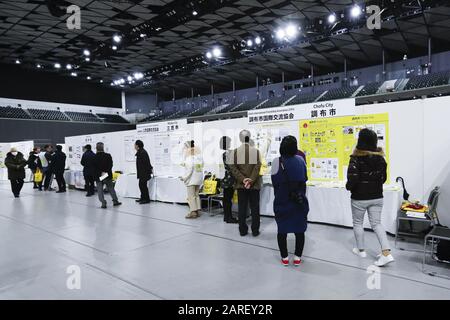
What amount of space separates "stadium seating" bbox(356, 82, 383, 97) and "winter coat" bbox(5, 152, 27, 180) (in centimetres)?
1155

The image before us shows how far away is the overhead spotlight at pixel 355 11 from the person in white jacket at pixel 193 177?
6.15 metres

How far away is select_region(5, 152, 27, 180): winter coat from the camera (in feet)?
24.5

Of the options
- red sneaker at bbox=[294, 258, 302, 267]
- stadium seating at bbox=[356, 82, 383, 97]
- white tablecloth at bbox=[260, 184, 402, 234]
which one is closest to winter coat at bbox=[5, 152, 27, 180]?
white tablecloth at bbox=[260, 184, 402, 234]

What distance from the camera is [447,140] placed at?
143 inches

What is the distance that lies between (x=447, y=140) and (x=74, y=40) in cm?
1159

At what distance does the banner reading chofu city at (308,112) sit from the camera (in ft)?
14.1

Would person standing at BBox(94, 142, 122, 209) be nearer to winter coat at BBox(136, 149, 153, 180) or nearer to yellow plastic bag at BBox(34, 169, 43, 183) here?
winter coat at BBox(136, 149, 153, 180)

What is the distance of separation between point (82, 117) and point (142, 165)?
12.8 metres

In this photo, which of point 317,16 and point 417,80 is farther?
point 417,80

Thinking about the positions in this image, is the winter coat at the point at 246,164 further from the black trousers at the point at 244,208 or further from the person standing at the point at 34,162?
the person standing at the point at 34,162

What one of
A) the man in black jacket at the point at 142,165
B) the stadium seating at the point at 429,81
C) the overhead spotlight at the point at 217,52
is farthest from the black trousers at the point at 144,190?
the stadium seating at the point at 429,81
